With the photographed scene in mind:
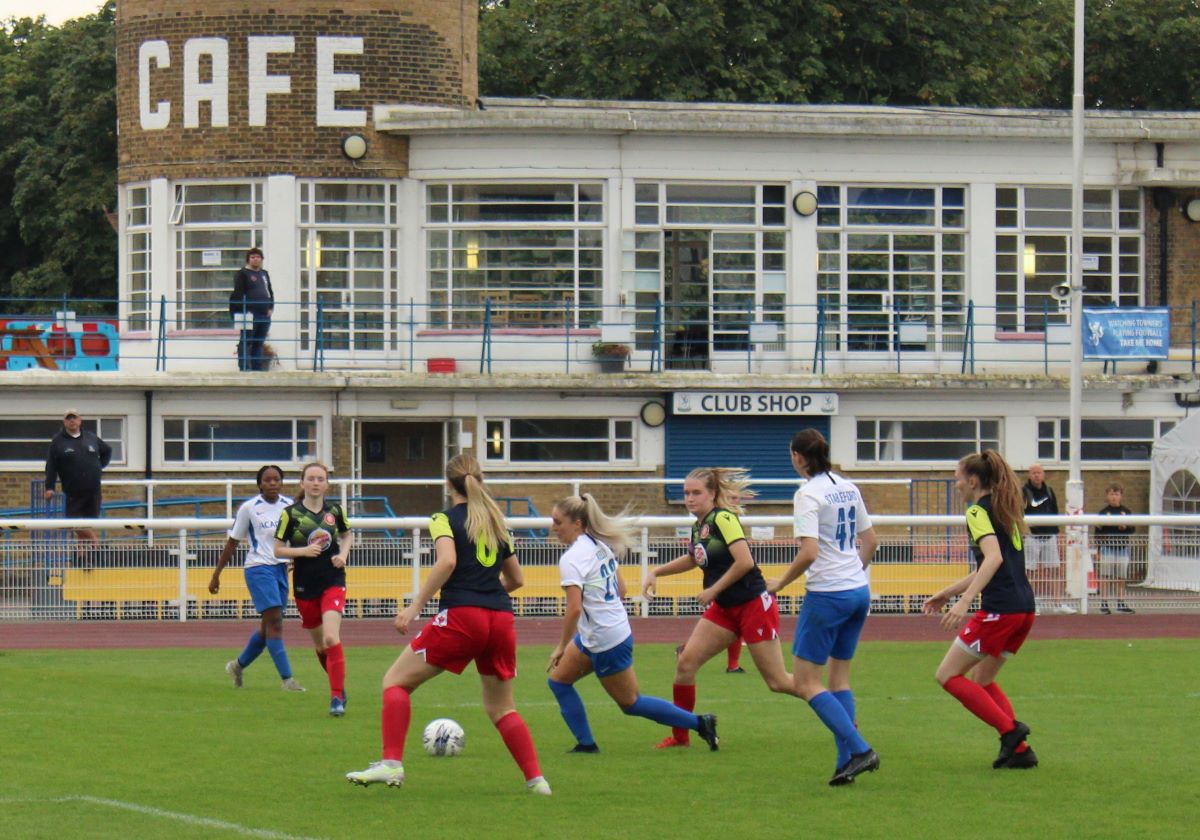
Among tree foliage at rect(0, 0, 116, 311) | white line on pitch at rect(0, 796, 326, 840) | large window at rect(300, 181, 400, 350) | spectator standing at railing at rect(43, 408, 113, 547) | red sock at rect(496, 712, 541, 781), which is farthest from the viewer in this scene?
tree foliage at rect(0, 0, 116, 311)

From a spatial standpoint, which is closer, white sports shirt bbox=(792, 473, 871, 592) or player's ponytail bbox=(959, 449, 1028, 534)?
player's ponytail bbox=(959, 449, 1028, 534)

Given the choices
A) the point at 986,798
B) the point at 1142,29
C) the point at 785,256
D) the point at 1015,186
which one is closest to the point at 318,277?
the point at 785,256

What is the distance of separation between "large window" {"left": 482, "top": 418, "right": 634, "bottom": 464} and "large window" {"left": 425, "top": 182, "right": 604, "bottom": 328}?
1710 millimetres

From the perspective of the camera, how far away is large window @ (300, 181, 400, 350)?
30.0 m

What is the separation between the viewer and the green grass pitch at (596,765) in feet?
30.7

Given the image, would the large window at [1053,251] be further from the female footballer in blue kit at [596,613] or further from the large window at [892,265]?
the female footballer in blue kit at [596,613]

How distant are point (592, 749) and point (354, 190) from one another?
1936 cm

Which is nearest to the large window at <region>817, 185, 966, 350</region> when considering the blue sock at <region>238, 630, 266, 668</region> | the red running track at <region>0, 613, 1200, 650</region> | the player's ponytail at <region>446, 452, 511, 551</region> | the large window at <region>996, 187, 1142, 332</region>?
the large window at <region>996, 187, 1142, 332</region>

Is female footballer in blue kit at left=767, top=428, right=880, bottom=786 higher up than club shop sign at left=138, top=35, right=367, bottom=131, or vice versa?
club shop sign at left=138, top=35, right=367, bottom=131

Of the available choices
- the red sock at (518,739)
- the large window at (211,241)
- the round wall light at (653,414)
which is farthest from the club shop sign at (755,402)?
the red sock at (518,739)

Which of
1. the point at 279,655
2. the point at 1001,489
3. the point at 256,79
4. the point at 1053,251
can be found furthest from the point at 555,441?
the point at 1001,489

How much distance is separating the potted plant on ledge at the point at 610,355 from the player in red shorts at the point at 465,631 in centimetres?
1960

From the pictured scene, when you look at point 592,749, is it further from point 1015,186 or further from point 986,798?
point 1015,186

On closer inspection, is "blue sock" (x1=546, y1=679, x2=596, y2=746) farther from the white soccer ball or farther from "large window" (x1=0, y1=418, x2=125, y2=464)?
"large window" (x1=0, y1=418, x2=125, y2=464)
